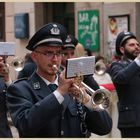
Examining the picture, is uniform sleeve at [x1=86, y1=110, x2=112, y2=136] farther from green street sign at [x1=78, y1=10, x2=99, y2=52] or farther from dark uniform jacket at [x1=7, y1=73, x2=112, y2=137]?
green street sign at [x1=78, y1=10, x2=99, y2=52]

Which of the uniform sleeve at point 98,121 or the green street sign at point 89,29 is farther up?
the green street sign at point 89,29

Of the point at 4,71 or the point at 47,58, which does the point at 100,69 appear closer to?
the point at 4,71

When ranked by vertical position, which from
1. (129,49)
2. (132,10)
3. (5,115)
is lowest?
(5,115)

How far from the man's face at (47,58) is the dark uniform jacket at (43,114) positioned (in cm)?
9

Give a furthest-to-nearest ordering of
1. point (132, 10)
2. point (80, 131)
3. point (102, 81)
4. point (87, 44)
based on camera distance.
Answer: point (87, 44)
point (132, 10)
point (102, 81)
point (80, 131)

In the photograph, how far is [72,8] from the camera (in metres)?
15.9

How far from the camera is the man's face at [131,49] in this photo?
670 cm

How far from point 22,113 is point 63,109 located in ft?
0.87

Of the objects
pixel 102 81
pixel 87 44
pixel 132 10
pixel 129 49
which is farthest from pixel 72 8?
pixel 129 49

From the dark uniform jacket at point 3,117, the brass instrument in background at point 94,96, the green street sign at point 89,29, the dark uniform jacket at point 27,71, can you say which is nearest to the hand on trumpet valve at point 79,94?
the brass instrument in background at point 94,96

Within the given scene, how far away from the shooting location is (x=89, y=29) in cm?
1416

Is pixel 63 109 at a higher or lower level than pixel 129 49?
lower

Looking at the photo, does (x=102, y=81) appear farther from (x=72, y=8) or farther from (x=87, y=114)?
(x=72, y=8)

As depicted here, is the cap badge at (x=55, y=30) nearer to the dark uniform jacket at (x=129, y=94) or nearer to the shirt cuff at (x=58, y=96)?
the shirt cuff at (x=58, y=96)
